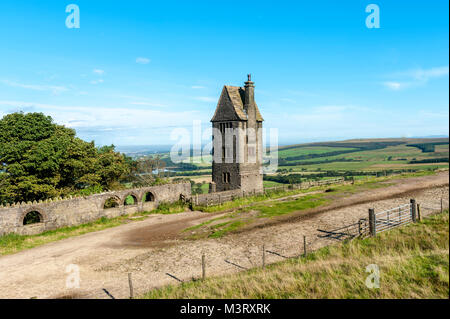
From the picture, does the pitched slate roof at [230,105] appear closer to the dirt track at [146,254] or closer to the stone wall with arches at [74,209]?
the stone wall with arches at [74,209]

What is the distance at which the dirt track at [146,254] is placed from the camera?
47.1 feet

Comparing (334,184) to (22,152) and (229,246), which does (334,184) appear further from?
(22,152)

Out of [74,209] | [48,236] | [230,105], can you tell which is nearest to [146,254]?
[48,236]

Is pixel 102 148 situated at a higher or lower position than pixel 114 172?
higher

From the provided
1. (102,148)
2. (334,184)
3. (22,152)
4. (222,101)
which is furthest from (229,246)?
(334,184)

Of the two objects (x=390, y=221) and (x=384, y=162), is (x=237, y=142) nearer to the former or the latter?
(x=390, y=221)

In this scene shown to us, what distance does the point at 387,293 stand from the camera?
28.5ft

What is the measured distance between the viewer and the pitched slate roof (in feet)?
130

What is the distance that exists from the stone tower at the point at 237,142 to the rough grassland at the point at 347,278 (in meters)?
24.1

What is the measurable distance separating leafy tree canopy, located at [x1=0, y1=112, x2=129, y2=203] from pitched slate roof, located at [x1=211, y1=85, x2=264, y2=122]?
16552 millimetres

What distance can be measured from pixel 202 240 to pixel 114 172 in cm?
2005

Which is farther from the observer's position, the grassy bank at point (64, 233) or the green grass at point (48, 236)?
the grassy bank at point (64, 233)

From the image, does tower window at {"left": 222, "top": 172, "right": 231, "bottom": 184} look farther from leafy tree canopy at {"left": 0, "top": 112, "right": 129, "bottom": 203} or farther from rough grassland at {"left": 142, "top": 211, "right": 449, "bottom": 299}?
rough grassland at {"left": 142, "top": 211, "right": 449, "bottom": 299}

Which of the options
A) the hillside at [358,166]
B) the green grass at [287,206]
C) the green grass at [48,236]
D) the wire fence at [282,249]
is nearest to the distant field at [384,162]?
the hillside at [358,166]
